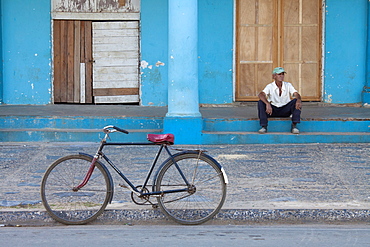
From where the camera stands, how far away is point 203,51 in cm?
1282

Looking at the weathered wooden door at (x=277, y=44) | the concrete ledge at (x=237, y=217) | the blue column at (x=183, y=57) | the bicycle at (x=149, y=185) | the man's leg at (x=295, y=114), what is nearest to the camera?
the bicycle at (x=149, y=185)

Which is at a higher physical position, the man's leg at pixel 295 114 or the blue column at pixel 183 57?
the blue column at pixel 183 57

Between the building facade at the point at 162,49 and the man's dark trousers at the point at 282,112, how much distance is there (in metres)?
2.68

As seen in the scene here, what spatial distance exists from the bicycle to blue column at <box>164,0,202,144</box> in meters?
4.17

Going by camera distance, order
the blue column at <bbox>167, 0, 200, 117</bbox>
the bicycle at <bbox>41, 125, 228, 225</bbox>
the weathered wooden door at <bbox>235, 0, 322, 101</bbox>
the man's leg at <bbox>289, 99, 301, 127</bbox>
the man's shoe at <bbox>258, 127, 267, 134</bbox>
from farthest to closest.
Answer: the weathered wooden door at <bbox>235, 0, 322, 101</bbox>, the man's shoe at <bbox>258, 127, 267, 134</bbox>, the man's leg at <bbox>289, 99, 301, 127</bbox>, the blue column at <bbox>167, 0, 200, 117</bbox>, the bicycle at <bbox>41, 125, 228, 225</bbox>

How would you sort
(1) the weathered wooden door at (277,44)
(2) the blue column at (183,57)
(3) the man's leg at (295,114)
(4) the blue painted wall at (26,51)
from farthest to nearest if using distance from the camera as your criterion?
(1) the weathered wooden door at (277,44)
(4) the blue painted wall at (26,51)
(3) the man's leg at (295,114)
(2) the blue column at (183,57)

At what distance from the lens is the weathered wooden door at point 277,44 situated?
1280 centimetres

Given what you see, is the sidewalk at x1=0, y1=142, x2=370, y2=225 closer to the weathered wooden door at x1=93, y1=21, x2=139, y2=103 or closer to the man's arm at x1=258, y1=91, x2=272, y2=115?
the man's arm at x1=258, y1=91, x2=272, y2=115

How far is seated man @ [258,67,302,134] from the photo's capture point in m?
10.1

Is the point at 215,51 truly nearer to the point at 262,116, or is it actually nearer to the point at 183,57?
the point at 183,57

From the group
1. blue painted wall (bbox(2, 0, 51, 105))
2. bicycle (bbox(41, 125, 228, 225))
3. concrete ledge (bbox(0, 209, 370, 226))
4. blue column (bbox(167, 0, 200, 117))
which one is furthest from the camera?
blue painted wall (bbox(2, 0, 51, 105))

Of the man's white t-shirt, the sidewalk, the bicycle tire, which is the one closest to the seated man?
the man's white t-shirt

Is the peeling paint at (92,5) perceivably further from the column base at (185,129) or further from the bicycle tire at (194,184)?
the bicycle tire at (194,184)

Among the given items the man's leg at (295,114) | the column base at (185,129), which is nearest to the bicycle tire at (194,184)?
the column base at (185,129)
